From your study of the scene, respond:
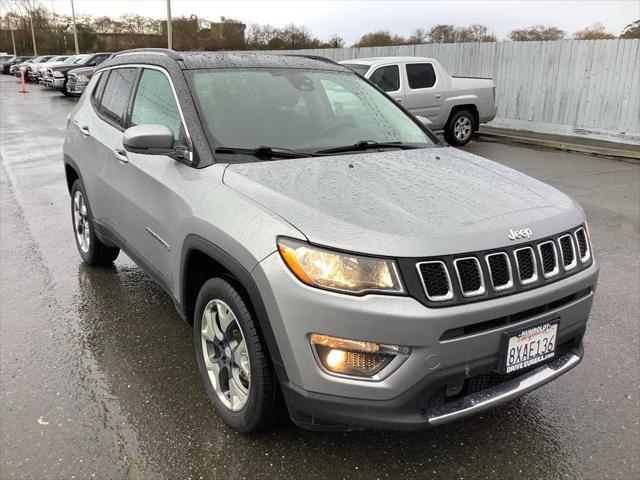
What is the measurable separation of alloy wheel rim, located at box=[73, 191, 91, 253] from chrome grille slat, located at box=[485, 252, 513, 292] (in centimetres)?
356

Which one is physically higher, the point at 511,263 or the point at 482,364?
the point at 511,263

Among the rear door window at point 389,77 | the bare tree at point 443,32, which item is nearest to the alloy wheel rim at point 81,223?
the rear door window at point 389,77

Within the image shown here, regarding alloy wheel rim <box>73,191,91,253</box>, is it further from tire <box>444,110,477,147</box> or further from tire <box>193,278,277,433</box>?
tire <box>444,110,477,147</box>

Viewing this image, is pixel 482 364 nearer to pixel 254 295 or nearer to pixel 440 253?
pixel 440 253

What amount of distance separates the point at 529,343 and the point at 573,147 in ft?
36.0

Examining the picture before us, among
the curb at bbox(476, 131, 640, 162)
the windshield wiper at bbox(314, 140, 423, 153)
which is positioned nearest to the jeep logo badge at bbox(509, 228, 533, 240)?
the windshield wiper at bbox(314, 140, 423, 153)

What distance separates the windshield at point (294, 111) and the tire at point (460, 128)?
8729 millimetres

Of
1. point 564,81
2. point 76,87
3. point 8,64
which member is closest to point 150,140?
point 564,81

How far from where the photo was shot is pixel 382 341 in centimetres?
208

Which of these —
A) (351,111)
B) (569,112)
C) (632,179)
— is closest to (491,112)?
(569,112)

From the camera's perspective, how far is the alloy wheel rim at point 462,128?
486 inches

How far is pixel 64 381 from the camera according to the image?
3.18 meters

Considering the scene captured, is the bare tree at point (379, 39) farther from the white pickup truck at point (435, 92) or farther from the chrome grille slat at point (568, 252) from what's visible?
the chrome grille slat at point (568, 252)

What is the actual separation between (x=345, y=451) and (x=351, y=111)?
2.14 metres
